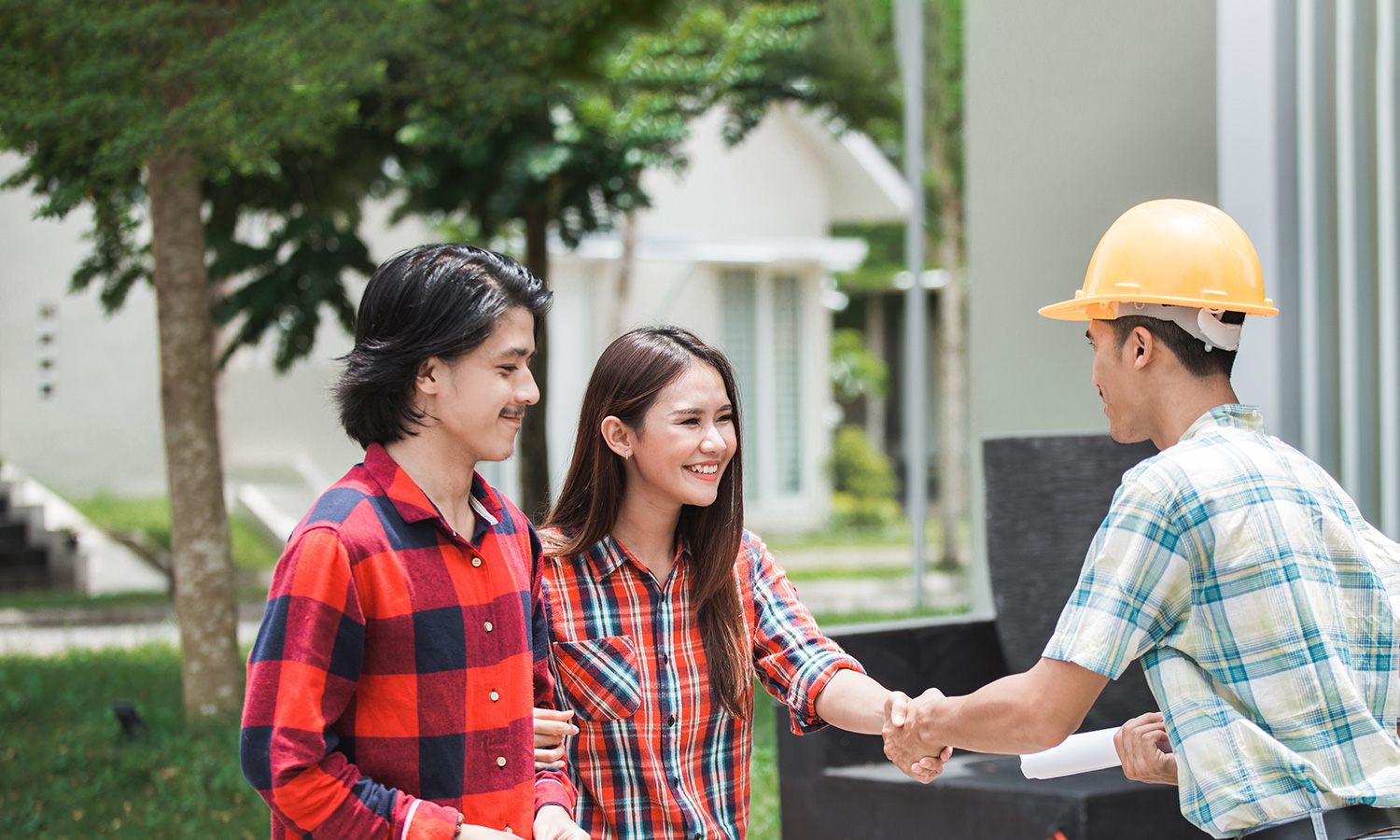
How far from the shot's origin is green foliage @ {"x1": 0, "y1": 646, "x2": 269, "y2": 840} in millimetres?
5020

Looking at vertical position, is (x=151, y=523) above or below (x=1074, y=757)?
below

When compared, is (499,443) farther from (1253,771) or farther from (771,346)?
(771,346)

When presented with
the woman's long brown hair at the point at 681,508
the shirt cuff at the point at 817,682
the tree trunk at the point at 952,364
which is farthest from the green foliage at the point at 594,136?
the tree trunk at the point at 952,364

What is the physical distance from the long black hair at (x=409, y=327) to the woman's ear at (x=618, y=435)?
0.52m

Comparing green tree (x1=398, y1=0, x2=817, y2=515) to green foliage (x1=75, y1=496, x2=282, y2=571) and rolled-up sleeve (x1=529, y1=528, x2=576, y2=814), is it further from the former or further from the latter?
green foliage (x1=75, y1=496, x2=282, y2=571)

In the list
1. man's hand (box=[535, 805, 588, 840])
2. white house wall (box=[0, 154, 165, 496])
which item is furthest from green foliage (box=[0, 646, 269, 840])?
white house wall (box=[0, 154, 165, 496])

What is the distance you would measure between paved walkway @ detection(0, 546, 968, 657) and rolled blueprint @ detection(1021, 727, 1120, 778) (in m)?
7.96

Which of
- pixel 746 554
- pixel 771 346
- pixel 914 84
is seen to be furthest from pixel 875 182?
pixel 746 554

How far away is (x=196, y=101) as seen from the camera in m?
4.89

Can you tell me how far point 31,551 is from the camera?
1384cm

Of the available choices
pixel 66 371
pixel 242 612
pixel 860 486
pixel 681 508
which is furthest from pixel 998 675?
pixel 860 486

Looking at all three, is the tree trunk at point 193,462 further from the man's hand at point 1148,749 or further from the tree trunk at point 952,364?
the tree trunk at point 952,364

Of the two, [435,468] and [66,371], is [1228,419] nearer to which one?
[435,468]

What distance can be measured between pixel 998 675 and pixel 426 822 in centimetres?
310
